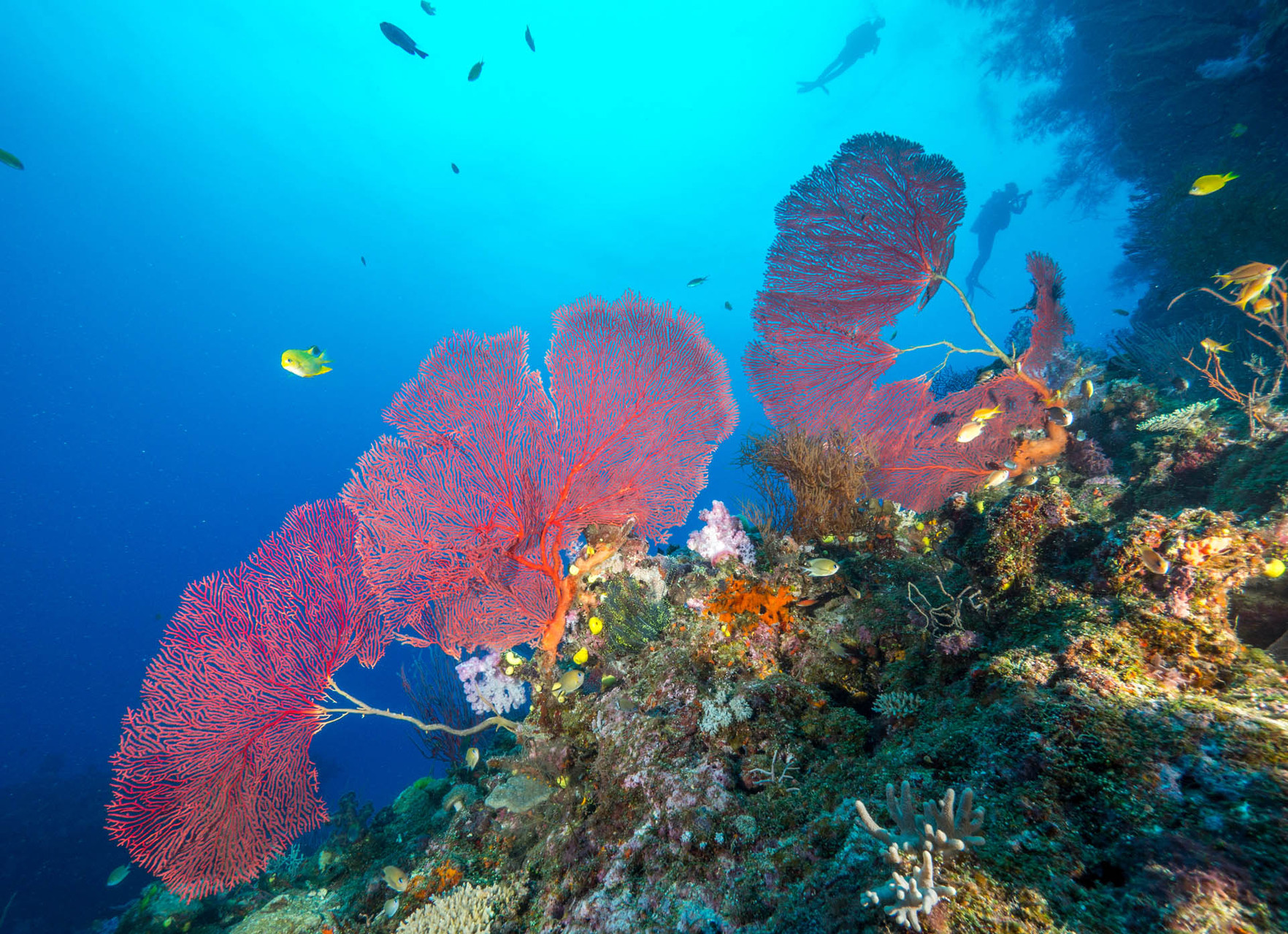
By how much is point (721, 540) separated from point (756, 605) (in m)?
1.19

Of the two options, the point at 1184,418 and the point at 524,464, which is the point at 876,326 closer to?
the point at 1184,418

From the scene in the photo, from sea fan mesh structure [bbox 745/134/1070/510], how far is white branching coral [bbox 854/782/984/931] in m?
5.17

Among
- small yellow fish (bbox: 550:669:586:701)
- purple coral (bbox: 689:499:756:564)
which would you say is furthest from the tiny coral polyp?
small yellow fish (bbox: 550:669:586:701)

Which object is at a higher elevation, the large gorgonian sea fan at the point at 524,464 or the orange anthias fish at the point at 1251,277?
the large gorgonian sea fan at the point at 524,464

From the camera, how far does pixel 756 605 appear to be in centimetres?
425

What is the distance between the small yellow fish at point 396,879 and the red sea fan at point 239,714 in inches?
47.8

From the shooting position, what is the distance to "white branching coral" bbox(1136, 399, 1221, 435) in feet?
18.0

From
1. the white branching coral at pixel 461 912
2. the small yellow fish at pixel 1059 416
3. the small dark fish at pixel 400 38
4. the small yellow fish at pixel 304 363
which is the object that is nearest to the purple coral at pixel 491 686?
the white branching coral at pixel 461 912

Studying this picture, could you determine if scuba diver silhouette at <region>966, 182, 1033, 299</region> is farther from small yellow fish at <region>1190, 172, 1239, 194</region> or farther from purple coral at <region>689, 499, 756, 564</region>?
purple coral at <region>689, 499, 756, 564</region>

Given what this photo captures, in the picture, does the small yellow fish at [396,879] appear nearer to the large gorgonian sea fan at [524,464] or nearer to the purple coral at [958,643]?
the large gorgonian sea fan at [524,464]

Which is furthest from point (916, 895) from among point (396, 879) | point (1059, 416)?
point (1059, 416)

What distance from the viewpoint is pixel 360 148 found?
172 ft

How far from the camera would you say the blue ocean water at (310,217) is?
41.7m

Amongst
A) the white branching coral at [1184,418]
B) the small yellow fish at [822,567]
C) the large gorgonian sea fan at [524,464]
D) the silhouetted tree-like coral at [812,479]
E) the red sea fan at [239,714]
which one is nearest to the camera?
the small yellow fish at [822,567]
